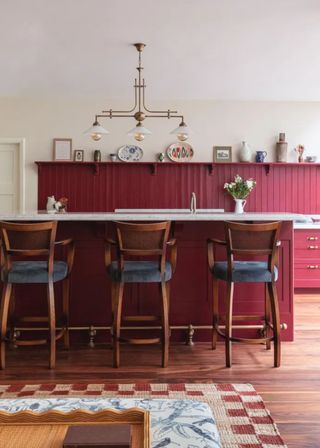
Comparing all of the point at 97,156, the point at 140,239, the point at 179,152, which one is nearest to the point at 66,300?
the point at 140,239

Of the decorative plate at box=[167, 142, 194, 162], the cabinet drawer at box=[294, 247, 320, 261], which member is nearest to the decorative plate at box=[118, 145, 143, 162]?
the decorative plate at box=[167, 142, 194, 162]

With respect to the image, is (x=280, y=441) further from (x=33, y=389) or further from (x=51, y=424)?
(x=33, y=389)

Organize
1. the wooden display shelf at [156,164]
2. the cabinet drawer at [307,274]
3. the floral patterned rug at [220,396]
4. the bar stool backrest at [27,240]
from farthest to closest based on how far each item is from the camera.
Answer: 1. the wooden display shelf at [156,164]
2. the cabinet drawer at [307,274]
3. the bar stool backrest at [27,240]
4. the floral patterned rug at [220,396]

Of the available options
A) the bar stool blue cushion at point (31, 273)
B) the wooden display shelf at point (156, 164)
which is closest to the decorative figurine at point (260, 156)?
the wooden display shelf at point (156, 164)

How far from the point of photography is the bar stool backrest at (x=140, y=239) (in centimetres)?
295

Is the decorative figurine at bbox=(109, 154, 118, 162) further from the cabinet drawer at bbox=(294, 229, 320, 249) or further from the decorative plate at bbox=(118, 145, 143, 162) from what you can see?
the cabinet drawer at bbox=(294, 229, 320, 249)

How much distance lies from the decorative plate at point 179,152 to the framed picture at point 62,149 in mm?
1423

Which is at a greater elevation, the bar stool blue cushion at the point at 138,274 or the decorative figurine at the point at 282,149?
the decorative figurine at the point at 282,149

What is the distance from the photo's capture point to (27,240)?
2932 mm

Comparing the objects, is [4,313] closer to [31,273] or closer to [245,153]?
[31,273]

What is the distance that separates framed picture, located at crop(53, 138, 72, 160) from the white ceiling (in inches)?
26.4

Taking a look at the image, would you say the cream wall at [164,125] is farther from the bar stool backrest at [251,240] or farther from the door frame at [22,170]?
the bar stool backrest at [251,240]

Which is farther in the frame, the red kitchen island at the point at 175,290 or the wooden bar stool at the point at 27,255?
the red kitchen island at the point at 175,290

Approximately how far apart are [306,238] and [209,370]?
3.40 m
